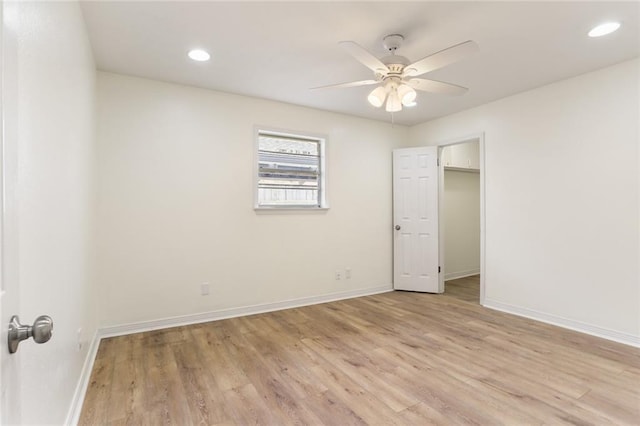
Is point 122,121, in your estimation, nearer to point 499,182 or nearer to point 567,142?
point 499,182

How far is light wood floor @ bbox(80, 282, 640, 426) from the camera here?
1863 mm

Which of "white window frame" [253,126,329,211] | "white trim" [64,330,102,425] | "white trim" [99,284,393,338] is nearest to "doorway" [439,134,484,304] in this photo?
"white trim" [99,284,393,338]

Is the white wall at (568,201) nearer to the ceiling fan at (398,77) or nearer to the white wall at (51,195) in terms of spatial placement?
the ceiling fan at (398,77)

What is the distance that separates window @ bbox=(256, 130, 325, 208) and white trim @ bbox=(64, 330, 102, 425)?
2052mm

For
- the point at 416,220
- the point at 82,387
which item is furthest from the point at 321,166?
the point at 82,387

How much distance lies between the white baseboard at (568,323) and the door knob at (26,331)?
409cm

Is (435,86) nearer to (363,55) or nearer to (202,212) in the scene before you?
(363,55)

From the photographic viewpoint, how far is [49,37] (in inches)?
54.1

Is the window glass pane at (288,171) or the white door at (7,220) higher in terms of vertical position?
the window glass pane at (288,171)

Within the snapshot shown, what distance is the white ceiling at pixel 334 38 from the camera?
213cm

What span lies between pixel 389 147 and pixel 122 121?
3536 mm

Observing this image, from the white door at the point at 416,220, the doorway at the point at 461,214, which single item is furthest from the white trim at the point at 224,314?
the doorway at the point at 461,214

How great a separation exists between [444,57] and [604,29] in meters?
1.46

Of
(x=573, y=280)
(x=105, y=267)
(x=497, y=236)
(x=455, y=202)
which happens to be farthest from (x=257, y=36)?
(x=455, y=202)
